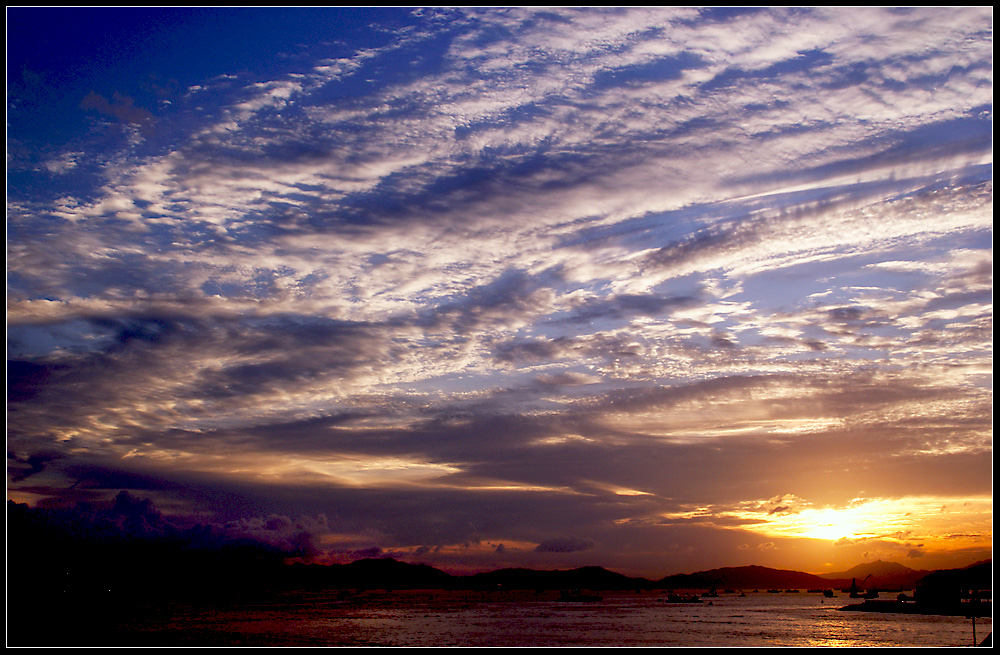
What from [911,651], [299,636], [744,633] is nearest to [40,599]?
[299,636]

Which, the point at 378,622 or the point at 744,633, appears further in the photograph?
the point at 378,622

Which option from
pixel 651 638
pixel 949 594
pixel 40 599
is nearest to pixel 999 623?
pixel 949 594

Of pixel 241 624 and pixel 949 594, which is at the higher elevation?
pixel 949 594

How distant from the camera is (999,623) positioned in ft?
64.5

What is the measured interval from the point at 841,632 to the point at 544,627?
112ft

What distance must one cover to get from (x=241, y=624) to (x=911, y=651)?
245ft

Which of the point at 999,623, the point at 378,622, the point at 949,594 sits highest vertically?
the point at 999,623

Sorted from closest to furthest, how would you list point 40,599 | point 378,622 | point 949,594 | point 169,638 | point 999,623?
1. point 999,623
2. point 949,594
3. point 169,638
4. point 378,622
5. point 40,599

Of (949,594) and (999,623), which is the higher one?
(999,623)

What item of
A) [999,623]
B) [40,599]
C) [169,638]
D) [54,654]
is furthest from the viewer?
[40,599]

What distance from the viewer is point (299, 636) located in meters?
67.6

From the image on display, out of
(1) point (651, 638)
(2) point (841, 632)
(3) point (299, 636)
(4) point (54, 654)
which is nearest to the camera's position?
(4) point (54, 654)

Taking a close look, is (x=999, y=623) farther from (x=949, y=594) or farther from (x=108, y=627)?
(x=108, y=627)

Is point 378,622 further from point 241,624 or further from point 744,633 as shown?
point 744,633
